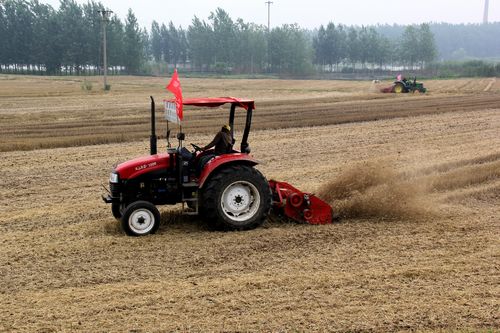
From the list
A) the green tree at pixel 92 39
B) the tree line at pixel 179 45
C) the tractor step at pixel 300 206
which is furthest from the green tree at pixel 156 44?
the tractor step at pixel 300 206

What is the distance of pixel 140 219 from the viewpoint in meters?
7.50

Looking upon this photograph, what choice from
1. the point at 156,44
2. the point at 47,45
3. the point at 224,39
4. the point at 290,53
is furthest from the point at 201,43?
the point at 47,45

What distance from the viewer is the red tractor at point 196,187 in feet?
24.5

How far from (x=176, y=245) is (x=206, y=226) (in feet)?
3.01

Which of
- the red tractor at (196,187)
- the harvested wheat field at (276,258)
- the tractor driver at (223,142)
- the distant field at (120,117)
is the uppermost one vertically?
the tractor driver at (223,142)

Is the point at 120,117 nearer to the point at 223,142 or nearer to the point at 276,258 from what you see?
the point at 223,142

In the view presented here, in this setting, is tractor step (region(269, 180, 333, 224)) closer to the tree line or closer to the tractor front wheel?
the tractor front wheel

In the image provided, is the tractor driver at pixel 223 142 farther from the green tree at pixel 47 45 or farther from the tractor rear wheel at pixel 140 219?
the green tree at pixel 47 45

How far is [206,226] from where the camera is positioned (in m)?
8.07

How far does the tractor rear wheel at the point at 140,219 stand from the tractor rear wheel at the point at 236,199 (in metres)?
0.66

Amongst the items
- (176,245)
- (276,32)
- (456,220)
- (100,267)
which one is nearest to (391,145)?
(456,220)

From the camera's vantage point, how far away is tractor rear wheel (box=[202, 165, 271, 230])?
7445 millimetres

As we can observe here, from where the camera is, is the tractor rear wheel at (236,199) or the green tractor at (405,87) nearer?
the tractor rear wheel at (236,199)

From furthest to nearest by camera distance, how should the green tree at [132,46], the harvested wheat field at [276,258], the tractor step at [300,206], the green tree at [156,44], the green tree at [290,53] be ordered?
1. the green tree at [156,44]
2. the green tree at [290,53]
3. the green tree at [132,46]
4. the tractor step at [300,206]
5. the harvested wheat field at [276,258]
